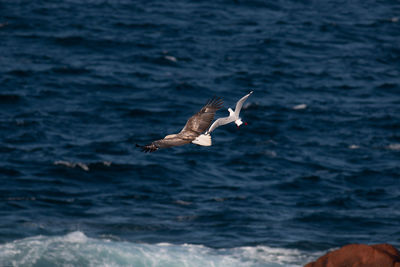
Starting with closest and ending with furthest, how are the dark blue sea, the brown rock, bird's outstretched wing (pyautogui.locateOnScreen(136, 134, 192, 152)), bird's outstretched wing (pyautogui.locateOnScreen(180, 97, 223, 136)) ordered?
bird's outstretched wing (pyautogui.locateOnScreen(136, 134, 192, 152))
bird's outstretched wing (pyautogui.locateOnScreen(180, 97, 223, 136))
the brown rock
the dark blue sea

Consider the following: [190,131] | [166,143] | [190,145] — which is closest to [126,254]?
[190,145]

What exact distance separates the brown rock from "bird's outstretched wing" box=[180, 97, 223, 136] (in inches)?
266

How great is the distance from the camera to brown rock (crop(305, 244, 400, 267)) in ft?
68.6

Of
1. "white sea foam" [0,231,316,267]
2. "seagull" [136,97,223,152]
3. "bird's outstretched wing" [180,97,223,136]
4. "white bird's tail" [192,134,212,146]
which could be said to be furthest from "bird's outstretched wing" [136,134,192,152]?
"white sea foam" [0,231,316,267]

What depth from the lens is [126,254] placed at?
105 ft

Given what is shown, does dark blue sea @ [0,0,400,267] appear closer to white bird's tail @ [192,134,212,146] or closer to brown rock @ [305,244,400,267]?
brown rock @ [305,244,400,267]

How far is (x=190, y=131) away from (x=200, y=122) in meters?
0.41

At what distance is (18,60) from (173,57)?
10.2 meters

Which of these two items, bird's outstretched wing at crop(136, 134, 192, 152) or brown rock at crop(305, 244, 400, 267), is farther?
brown rock at crop(305, 244, 400, 267)

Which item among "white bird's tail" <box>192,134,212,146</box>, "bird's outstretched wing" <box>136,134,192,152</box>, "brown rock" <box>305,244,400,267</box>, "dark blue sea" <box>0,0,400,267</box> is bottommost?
"dark blue sea" <box>0,0,400,267</box>

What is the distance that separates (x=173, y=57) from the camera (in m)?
52.8

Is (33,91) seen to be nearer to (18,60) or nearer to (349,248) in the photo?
(18,60)

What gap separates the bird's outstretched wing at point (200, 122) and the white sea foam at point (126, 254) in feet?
51.3

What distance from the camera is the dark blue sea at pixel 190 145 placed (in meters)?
33.7
